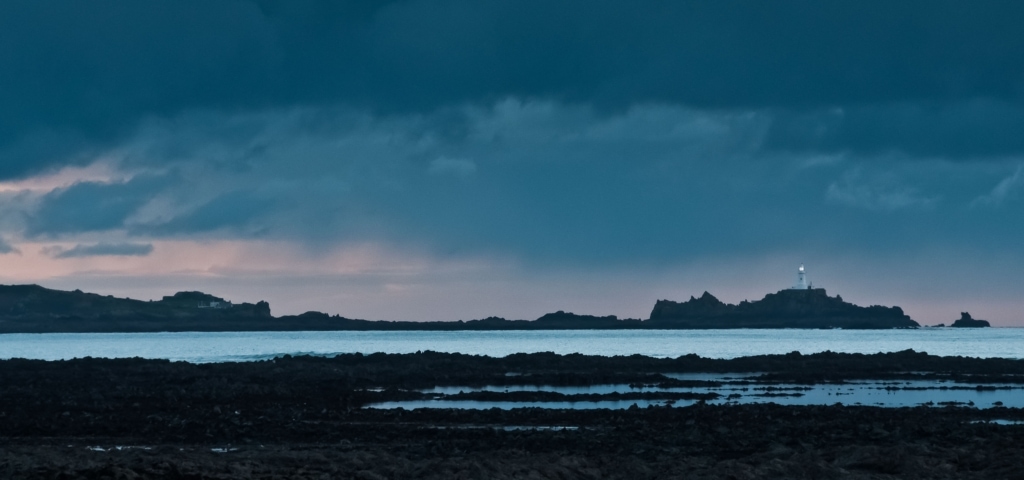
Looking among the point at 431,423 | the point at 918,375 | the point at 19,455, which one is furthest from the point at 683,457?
the point at 918,375

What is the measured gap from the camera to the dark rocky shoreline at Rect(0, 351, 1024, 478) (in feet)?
48.5

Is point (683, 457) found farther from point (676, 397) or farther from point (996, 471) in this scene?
point (676, 397)

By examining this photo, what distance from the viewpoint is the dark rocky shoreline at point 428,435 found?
14.8 metres

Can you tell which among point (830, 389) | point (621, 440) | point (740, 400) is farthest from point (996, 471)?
point (830, 389)

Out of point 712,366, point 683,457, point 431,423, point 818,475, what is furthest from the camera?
point 712,366

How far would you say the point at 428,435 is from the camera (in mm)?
21375

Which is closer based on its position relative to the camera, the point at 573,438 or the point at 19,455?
the point at 19,455

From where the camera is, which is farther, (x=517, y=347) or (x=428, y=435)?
(x=517, y=347)

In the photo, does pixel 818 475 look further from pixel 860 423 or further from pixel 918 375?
pixel 918 375

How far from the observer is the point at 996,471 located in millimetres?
14641

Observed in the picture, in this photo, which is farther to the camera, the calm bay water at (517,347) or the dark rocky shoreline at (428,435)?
the calm bay water at (517,347)

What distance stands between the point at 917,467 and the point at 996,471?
41.1 inches

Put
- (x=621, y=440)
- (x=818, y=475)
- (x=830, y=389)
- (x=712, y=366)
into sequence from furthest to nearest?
(x=712, y=366)
(x=830, y=389)
(x=621, y=440)
(x=818, y=475)

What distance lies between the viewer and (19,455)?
51.8 ft
